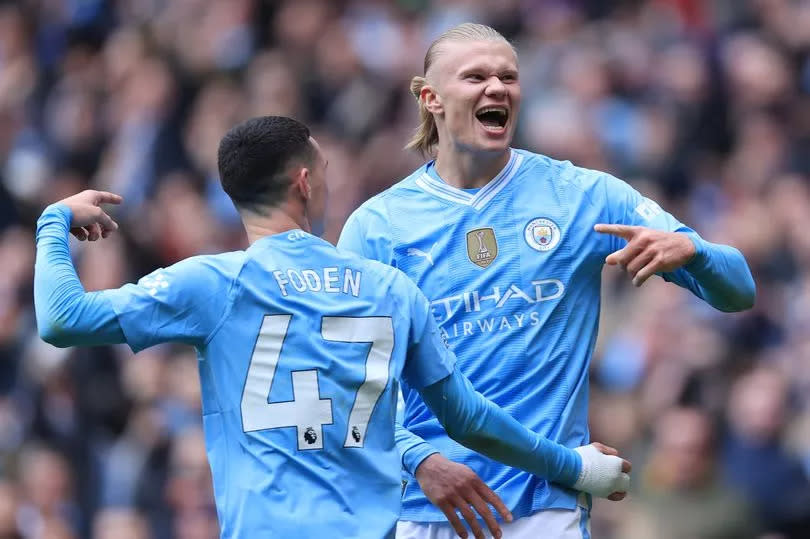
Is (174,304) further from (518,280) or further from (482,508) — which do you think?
(518,280)

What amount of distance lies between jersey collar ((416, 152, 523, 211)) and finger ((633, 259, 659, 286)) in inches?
36.2

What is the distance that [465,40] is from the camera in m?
6.07

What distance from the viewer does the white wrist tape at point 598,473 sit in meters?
5.64

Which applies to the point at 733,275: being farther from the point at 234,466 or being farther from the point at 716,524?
the point at 716,524

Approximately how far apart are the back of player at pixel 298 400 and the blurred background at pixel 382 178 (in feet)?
12.4

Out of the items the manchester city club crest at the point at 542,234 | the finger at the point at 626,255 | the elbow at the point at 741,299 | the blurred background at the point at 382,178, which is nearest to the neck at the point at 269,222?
the finger at the point at 626,255

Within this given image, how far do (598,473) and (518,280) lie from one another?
722 millimetres

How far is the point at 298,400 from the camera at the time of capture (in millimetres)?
4859

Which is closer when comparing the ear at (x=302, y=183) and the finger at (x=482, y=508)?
the ear at (x=302, y=183)

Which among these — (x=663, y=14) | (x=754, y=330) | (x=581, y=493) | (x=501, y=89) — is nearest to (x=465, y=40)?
(x=501, y=89)

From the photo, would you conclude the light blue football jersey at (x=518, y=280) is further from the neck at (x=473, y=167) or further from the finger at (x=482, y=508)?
the finger at (x=482, y=508)

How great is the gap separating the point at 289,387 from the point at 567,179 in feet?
5.26

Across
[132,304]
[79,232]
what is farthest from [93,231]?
[132,304]

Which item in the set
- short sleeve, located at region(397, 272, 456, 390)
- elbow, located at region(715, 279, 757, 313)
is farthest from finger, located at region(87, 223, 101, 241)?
elbow, located at region(715, 279, 757, 313)
